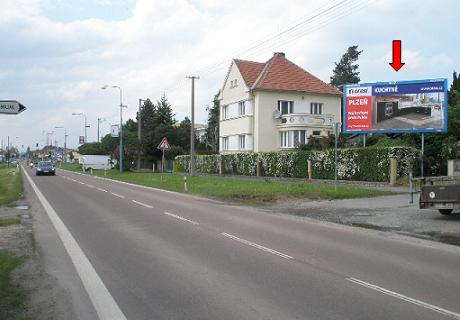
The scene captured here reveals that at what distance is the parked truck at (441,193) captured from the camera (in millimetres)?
14648

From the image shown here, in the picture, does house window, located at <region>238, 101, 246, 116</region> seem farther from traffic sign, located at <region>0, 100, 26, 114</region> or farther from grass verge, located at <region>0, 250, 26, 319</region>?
grass verge, located at <region>0, 250, 26, 319</region>

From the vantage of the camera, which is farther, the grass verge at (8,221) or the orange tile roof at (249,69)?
the orange tile roof at (249,69)

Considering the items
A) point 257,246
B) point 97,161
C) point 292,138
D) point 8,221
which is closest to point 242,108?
point 292,138

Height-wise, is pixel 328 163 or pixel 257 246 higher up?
pixel 328 163

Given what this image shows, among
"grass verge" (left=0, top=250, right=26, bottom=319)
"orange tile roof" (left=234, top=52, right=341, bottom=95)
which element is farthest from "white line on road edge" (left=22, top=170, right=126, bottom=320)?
"orange tile roof" (left=234, top=52, right=341, bottom=95)

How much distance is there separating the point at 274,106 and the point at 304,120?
3.96 metres

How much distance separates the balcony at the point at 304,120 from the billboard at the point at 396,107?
1433 cm

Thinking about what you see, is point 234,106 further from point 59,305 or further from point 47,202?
point 59,305

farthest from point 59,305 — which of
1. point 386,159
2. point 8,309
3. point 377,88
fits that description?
point 377,88

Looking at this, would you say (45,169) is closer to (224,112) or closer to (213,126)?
(224,112)

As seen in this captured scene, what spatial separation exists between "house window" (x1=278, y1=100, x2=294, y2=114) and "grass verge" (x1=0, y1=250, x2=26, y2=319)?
1706 inches

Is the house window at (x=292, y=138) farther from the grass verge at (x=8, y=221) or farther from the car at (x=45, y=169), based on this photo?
the grass verge at (x=8, y=221)

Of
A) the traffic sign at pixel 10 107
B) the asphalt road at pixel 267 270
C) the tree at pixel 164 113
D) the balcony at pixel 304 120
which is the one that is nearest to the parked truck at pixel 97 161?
the tree at pixel 164 113

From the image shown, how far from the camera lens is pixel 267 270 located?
27.4 feet
